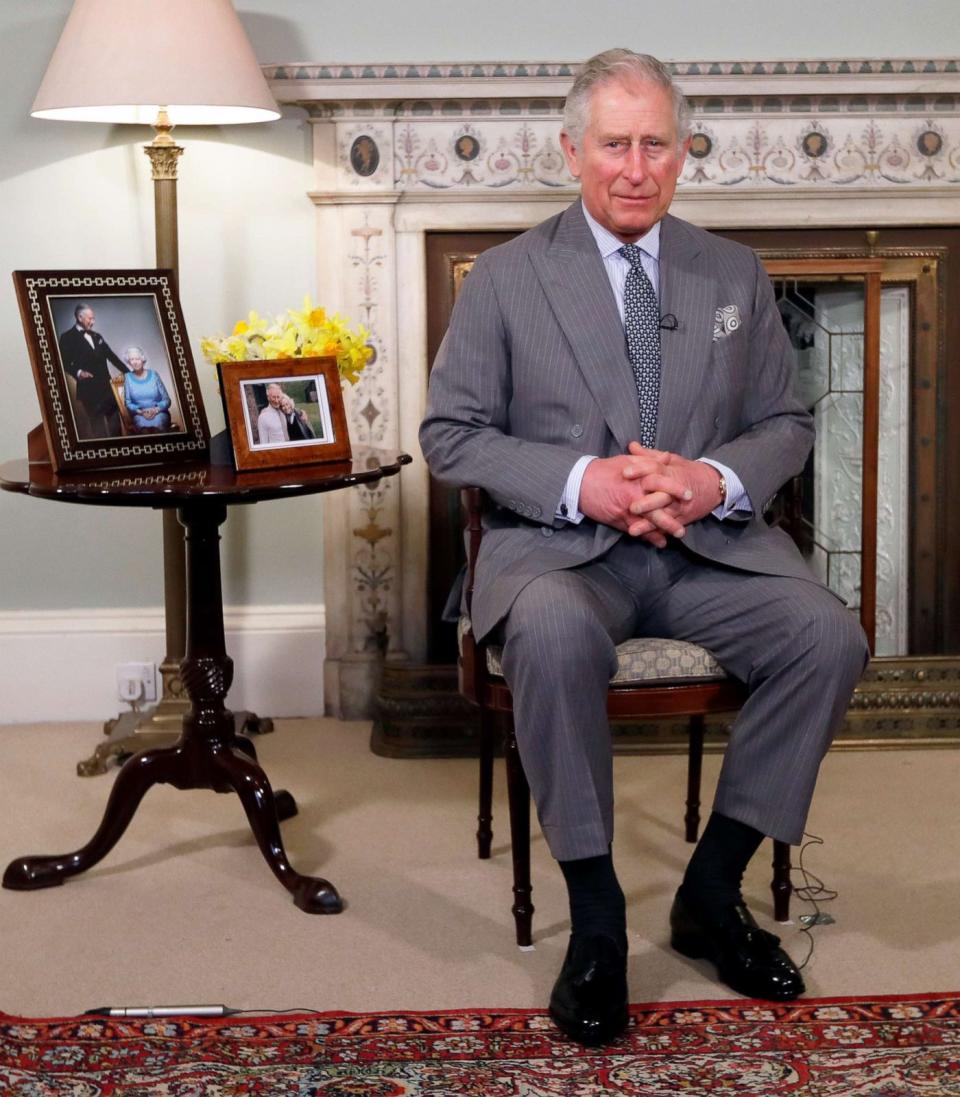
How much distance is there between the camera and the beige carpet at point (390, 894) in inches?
85.1

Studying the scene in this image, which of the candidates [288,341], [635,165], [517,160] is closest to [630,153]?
[635,165]

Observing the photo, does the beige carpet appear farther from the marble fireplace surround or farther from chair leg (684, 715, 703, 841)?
the marble fireplace surround

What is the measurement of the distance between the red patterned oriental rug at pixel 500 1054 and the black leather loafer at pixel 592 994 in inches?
0.9

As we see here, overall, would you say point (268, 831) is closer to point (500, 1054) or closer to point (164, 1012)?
point (164, 1012)

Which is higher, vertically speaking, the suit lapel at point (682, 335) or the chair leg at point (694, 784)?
the suit lapel at point (682, 335)

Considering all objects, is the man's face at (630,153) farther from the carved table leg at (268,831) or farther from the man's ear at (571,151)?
the carved table leg at (268,831)

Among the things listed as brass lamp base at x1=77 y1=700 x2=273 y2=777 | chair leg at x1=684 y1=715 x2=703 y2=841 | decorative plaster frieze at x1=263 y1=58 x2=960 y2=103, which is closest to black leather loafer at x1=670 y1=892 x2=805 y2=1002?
chair leg at x1=684 y1=715 x2=703 y2=841

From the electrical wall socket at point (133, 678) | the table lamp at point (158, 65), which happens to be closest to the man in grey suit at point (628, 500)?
the table lamp at point (158, 65)

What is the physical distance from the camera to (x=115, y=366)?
8.23 ft

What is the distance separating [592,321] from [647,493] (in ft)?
1.06

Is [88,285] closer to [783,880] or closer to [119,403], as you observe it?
[119,403]

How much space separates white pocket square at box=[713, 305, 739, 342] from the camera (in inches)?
94.1

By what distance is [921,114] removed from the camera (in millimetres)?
3439

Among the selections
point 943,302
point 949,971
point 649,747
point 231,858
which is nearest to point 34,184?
point 231,858
